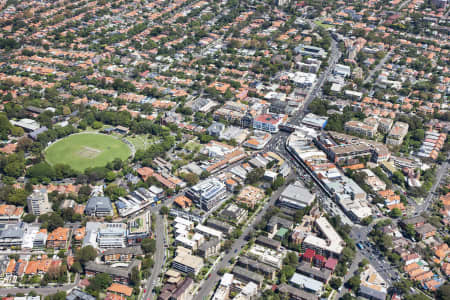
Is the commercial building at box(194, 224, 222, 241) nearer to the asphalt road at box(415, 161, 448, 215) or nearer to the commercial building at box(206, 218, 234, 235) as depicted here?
the commercial building at box(206, 218, 234, 235)

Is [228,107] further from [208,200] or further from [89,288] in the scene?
[89,288]

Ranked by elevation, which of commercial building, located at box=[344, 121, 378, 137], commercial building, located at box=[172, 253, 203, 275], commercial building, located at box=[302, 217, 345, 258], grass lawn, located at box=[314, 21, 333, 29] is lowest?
commercial building, located at box=[172, 253, 203, 275]

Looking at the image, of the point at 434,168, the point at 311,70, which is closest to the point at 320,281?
the point at 434,168

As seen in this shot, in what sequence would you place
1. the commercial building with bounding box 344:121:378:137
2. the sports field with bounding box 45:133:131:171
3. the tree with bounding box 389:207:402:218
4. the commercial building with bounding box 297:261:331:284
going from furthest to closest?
the commercial building with bounding box 344:121:378:137 < the sports field with bounding box 45:133:131:171 < the tree with bounding box 389:207:402:218 < the commercial building with bounding box 297:261:331:284

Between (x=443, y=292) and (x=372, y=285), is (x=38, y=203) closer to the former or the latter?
(x=372, y=285)

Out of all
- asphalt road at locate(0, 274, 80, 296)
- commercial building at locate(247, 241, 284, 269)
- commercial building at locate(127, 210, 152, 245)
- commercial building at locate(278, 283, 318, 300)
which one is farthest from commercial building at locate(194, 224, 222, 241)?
asphalt road at locate(0, 274, 80, 296)

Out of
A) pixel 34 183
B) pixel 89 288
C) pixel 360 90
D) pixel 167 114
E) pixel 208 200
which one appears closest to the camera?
pixel 89 288
